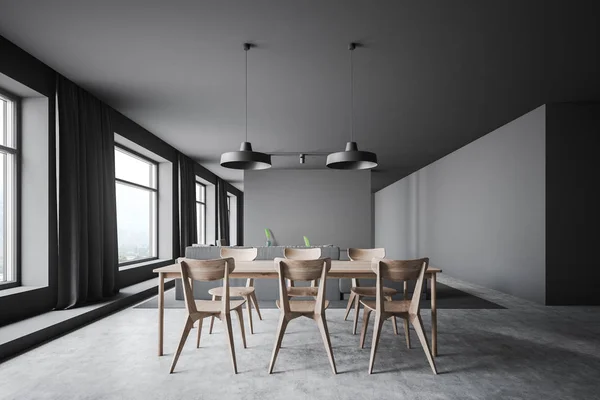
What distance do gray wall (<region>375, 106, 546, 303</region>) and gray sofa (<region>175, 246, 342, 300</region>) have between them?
266cm

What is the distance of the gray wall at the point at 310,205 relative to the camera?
33.9 feet

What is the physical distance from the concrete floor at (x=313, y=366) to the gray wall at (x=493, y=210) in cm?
154

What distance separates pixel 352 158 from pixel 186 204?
5650 millimetres

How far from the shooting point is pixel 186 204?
27.5ft

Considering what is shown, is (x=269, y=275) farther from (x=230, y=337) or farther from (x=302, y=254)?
(x=302, y=254)

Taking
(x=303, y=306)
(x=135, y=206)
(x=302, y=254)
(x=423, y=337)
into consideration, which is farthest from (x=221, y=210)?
(x=423, y=337)

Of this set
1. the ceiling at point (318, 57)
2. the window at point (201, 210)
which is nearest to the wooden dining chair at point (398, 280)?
the ceiling at point (318, 57)

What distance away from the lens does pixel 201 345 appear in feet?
10.8

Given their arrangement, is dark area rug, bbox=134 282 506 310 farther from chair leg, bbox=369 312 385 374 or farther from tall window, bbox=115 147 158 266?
chair leg, bbox=369 312 385 374

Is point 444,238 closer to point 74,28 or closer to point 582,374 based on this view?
point 582,374

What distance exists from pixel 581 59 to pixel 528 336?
2.81 meters

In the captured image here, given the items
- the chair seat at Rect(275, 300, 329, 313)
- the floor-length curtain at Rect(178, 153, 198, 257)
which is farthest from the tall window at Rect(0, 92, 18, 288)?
the floor-length curtain at Rect(178, 153, 198, 257)

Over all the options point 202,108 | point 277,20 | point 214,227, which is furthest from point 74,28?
point 214,227

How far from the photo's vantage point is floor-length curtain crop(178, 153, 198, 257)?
8.25 metres
